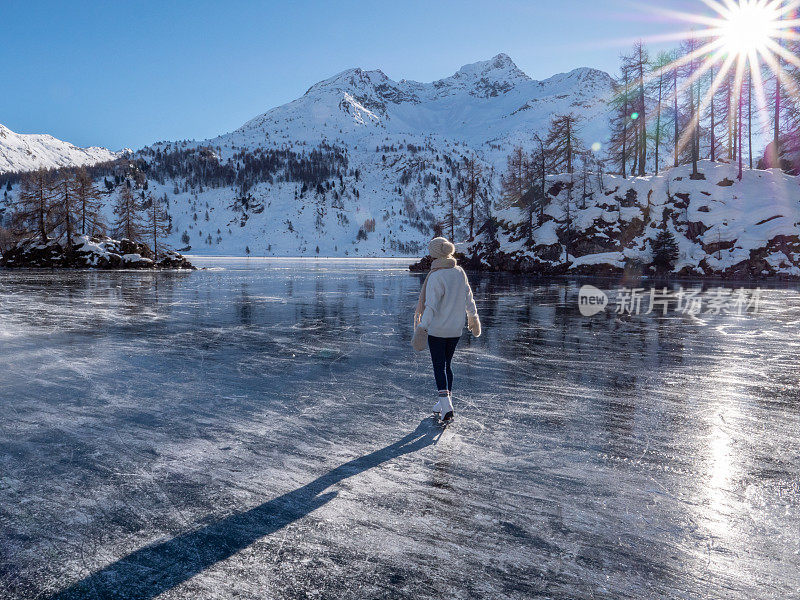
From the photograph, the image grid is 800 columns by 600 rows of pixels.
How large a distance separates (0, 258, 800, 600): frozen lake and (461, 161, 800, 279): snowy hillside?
1184 inches

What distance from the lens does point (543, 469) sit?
3963 mm

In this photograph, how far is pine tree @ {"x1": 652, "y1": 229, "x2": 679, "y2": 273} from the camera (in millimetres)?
35781

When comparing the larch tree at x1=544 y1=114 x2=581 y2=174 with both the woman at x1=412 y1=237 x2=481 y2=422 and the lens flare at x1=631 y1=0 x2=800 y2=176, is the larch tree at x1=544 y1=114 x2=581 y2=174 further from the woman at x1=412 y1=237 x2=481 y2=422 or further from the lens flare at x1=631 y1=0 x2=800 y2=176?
the woman at x1=412 y1=237 x2=481 y2=422

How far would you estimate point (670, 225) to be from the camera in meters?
37.7

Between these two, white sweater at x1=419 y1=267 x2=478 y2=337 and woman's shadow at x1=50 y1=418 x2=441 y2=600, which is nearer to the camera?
woman's shadow at x1=50 y1=418 x2=441 y2=600

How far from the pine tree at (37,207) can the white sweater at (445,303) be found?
187ft

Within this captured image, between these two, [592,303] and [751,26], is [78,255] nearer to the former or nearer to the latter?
[592,303]

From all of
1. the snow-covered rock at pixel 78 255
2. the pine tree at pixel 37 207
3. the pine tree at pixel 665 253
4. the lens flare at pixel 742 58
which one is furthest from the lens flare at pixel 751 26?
the pine tree at pixel 37 207

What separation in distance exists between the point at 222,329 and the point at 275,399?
641 centimetres

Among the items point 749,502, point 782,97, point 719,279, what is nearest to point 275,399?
point 749,502

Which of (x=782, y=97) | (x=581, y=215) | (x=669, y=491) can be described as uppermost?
(x=782, y=97)

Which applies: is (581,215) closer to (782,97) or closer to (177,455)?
(782,97)

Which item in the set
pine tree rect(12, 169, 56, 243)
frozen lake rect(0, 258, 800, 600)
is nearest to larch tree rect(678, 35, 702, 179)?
frozen lake rect(0, 258, 800, 600)

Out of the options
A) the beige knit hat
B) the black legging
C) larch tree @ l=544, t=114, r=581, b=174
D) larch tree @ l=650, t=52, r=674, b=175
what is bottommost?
the black legging
